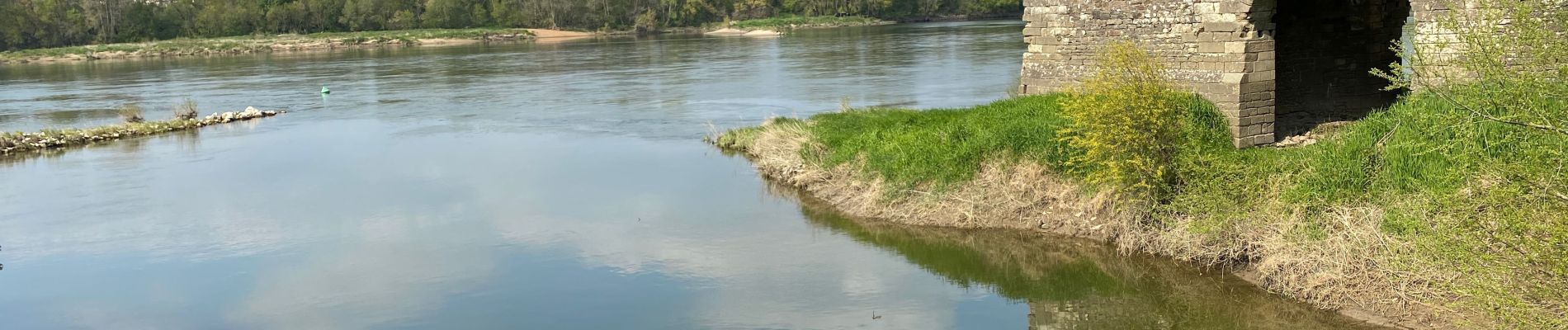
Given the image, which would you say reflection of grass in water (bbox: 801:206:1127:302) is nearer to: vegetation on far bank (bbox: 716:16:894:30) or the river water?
the river water

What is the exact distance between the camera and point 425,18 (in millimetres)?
79188

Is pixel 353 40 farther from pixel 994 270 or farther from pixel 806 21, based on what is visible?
pixel 994 270

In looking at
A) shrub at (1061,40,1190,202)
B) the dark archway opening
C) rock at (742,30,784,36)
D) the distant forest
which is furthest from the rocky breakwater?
the distant forest

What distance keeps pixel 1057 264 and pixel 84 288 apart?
8.96 metres

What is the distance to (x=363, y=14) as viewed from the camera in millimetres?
77125

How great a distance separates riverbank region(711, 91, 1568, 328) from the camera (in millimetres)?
7207

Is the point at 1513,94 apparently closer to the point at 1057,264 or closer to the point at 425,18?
the point at 1057,264

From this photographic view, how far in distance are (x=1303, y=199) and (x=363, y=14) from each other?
2861 inches

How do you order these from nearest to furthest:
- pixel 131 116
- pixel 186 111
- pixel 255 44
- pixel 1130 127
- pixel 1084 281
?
1. pixel 1084 281
2. pixel 1130 127
3. pixel 131 116
4. pixel 186 111
5. pixel 255 44

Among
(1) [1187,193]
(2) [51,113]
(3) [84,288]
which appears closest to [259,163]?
(3) [84,288]

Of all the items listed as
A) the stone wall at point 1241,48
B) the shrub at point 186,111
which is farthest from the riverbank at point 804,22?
the stone wall at point 1241,48

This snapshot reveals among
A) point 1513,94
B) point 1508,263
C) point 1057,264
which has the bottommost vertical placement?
point 1057,264

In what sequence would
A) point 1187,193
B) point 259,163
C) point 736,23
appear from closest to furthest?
point 1187,193
point 259,163
point 736,23

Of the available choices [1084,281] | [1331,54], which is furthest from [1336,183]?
[1331,54]
